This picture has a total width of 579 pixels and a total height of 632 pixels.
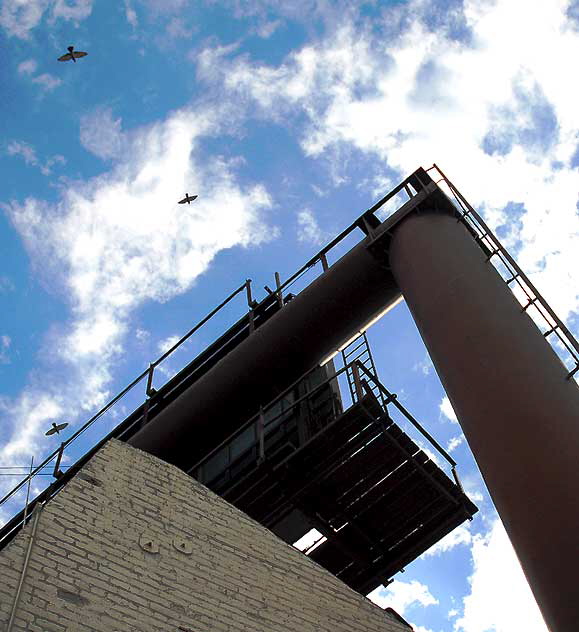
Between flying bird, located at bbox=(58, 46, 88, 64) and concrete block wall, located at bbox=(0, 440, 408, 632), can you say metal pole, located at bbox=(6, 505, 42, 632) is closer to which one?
concrete block wall, located at bbox=(0, 440, 408, 632)

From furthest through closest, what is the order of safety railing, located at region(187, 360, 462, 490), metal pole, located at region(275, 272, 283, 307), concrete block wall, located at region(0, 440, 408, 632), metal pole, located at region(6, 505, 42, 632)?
metal pole, located at region(275, 272, 283, 307), safety railing, located at region(187, 360, 462, 490), concrete block wall, located at region(0, 440, 408, 632), metal pole, located at region(6, 505, 42, 632)

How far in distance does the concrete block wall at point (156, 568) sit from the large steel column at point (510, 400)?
2535 mm

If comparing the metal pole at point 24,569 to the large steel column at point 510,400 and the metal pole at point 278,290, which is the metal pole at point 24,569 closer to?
the large steel column at point 510,400

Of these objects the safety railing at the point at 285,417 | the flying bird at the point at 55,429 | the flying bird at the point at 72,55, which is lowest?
the safety railing at the point at 285,417

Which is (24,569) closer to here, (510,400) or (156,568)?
(156,568)

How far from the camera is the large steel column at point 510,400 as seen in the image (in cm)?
691

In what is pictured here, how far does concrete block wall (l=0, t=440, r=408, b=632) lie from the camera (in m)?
7.45

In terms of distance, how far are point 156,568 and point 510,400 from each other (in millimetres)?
4197

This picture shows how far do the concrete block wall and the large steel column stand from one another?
2535 mm

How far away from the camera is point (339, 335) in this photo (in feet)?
50.1

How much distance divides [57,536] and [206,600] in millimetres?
1685

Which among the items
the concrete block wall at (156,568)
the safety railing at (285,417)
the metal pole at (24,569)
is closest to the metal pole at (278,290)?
the safety railing at (285,417)

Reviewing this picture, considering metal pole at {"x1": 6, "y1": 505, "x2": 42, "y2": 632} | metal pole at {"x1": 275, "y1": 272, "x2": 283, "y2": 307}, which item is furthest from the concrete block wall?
metal pole at {"x1": 275, "y1": 272, "x2": 283, "y2": 307}

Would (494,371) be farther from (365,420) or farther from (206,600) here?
(206,600)
